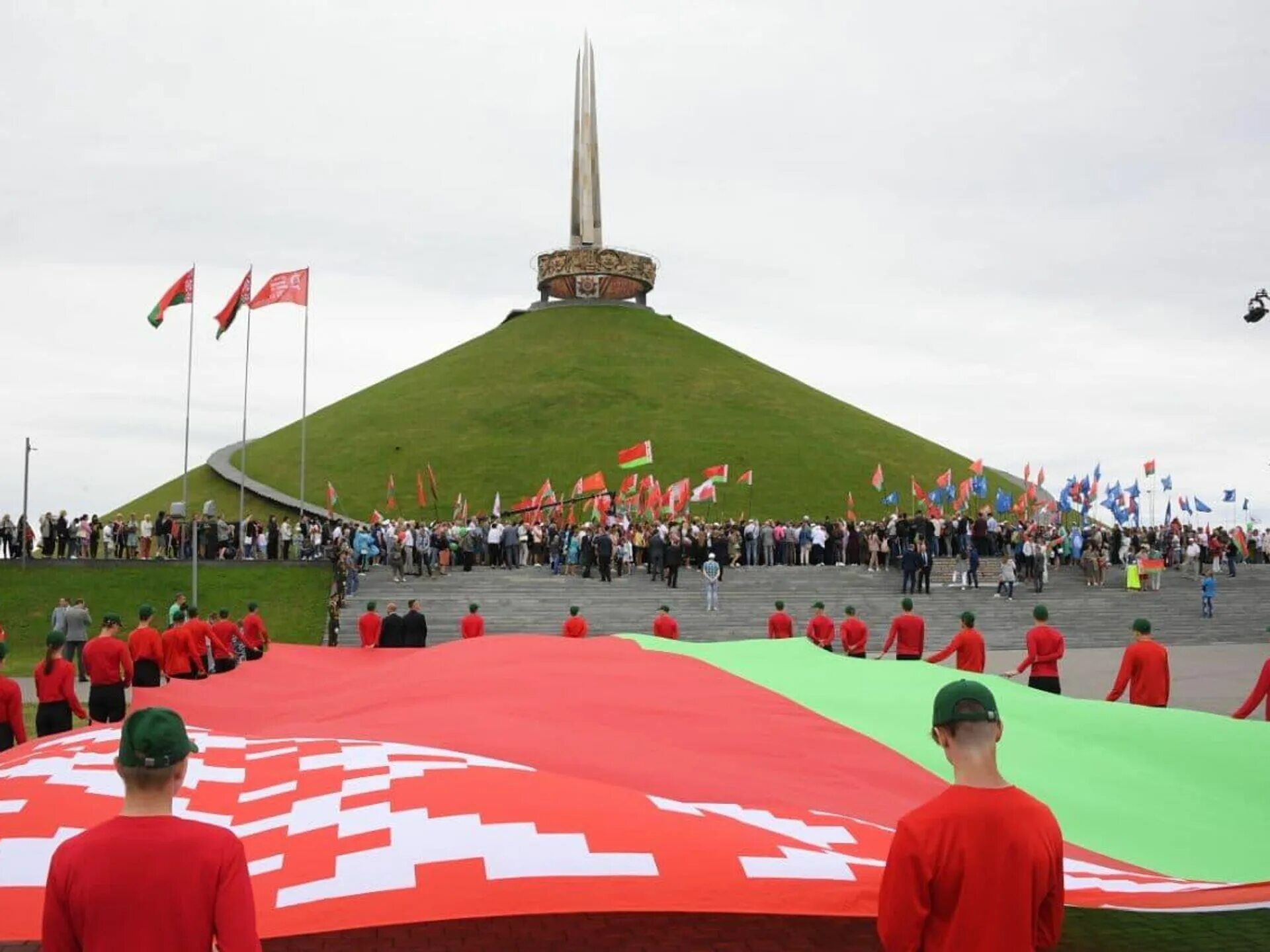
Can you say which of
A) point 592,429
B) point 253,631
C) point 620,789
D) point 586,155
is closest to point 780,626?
point 253,631

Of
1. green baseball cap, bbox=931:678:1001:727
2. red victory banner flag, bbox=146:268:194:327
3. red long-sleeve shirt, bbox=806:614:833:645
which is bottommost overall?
red long-sleeve shirt, bbox=806:614:833:645

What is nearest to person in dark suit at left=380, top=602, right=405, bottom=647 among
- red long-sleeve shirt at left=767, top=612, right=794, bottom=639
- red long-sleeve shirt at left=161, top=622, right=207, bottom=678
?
red long-sleeve shirt at left=161, top=622, right=207, bottom=678

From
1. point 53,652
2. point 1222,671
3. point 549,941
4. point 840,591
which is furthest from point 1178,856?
point 840,591

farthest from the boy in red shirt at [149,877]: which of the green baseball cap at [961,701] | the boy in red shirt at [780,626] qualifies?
the boy in red shirt at [780,626]

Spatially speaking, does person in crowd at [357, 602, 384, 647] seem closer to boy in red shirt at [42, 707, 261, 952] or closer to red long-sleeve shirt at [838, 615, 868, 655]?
red long-sleeve shirt at [838, 615, 868, 655]

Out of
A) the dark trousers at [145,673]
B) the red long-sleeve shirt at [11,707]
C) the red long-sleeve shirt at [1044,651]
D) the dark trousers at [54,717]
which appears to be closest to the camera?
the red long-sleeve shirt at [11,707]

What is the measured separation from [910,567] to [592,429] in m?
39.0

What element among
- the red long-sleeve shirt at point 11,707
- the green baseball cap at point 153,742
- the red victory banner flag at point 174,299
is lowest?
the red long-sleeve shirt at point 11,707

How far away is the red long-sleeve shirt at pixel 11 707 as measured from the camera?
10297mm

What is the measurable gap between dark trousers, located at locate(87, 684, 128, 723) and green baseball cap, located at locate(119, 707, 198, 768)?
10.7 meters

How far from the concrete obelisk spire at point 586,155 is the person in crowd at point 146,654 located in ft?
239

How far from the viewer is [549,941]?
6.88 m

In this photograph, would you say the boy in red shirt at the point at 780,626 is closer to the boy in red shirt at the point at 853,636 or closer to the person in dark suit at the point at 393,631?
the boy in red shirt at the point at 853,636

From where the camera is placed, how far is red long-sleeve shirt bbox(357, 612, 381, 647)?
17953mm
